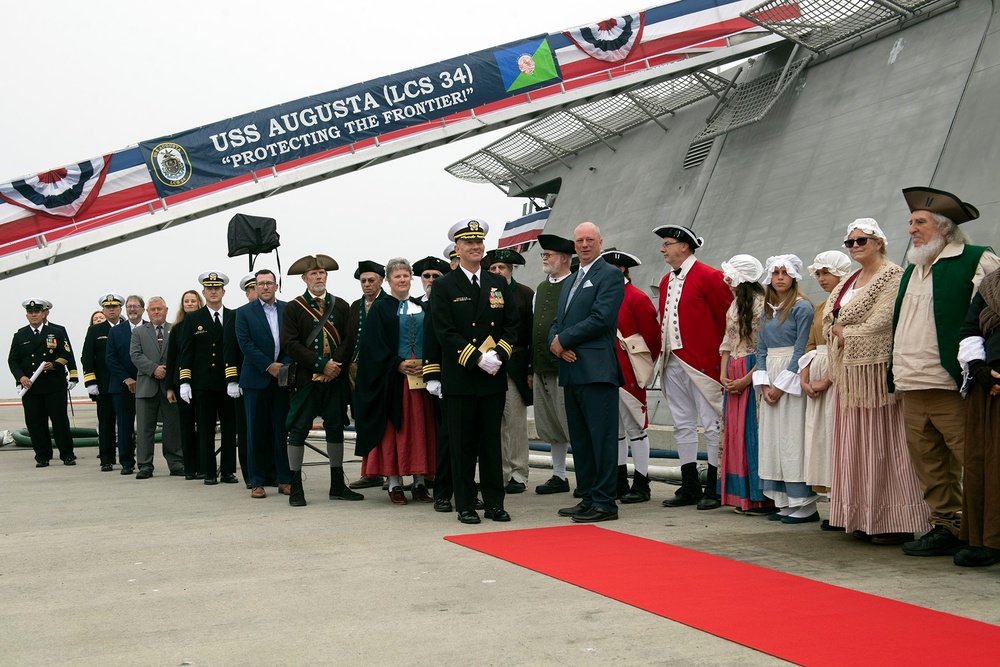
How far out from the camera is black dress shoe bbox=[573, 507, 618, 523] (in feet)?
18.0

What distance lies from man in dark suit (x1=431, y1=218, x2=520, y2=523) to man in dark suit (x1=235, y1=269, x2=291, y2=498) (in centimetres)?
177

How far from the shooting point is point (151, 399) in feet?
30.4

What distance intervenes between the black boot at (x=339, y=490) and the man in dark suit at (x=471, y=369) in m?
1.39

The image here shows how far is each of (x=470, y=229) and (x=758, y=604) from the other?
311 cm

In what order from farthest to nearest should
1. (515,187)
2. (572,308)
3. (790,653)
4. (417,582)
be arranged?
1. (515,187)
2. (572,308)
3. (417,582)
4. (790,653)

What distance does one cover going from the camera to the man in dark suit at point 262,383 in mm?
6992

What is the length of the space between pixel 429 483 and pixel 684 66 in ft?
34.5

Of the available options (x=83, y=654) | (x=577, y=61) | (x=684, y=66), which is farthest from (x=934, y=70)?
(x=83, y=654)

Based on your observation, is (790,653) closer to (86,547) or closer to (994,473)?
(994,473)

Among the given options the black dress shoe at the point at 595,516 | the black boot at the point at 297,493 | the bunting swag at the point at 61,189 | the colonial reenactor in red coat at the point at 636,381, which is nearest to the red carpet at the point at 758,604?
the black dress shoe at the point at 595,516

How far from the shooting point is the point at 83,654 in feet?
9.60

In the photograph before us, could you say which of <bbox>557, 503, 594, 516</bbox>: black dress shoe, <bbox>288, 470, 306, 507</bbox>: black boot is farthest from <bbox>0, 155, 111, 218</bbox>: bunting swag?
<bbox>557, 503, 594, 516</bbox>: black dress shoe

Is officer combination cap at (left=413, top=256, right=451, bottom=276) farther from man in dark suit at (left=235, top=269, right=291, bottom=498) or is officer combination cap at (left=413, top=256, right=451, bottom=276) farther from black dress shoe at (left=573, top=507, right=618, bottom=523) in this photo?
black dress shoe at (left=573, top=507, right=618, bottom=523)

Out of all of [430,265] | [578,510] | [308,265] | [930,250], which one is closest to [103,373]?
[308,265]
